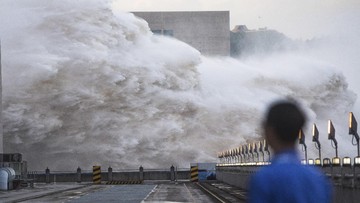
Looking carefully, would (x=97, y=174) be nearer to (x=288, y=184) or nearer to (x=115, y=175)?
(x=115, y=175)

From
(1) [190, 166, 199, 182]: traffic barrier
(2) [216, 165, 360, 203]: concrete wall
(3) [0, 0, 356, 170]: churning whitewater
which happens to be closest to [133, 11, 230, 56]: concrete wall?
(3) [0, 0, 356, 170]: churning whitewater

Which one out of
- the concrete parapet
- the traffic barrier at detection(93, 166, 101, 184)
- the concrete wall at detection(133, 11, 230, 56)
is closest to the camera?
the traffic barrier at detection(93, 166, 101, 184)

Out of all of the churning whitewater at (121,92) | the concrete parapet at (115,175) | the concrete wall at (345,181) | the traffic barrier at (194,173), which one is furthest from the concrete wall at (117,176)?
the concrete wall at (345,181)

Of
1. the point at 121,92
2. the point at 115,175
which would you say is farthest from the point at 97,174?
the point at 121,92

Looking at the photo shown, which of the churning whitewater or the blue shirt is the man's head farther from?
the churning whitewater

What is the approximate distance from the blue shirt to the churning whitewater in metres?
92.8

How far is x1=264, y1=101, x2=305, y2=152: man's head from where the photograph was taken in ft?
22.0

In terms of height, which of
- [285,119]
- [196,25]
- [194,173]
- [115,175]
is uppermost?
[196,25]

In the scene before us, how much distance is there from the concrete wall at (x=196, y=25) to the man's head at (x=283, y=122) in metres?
141

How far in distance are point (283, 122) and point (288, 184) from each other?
65cm

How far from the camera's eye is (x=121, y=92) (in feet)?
353

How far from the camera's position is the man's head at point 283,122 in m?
6.70

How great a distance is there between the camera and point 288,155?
6.49m

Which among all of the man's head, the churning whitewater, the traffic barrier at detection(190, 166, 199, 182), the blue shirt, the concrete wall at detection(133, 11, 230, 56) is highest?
the concrete wall at detection(133, 11, 230, 56)
